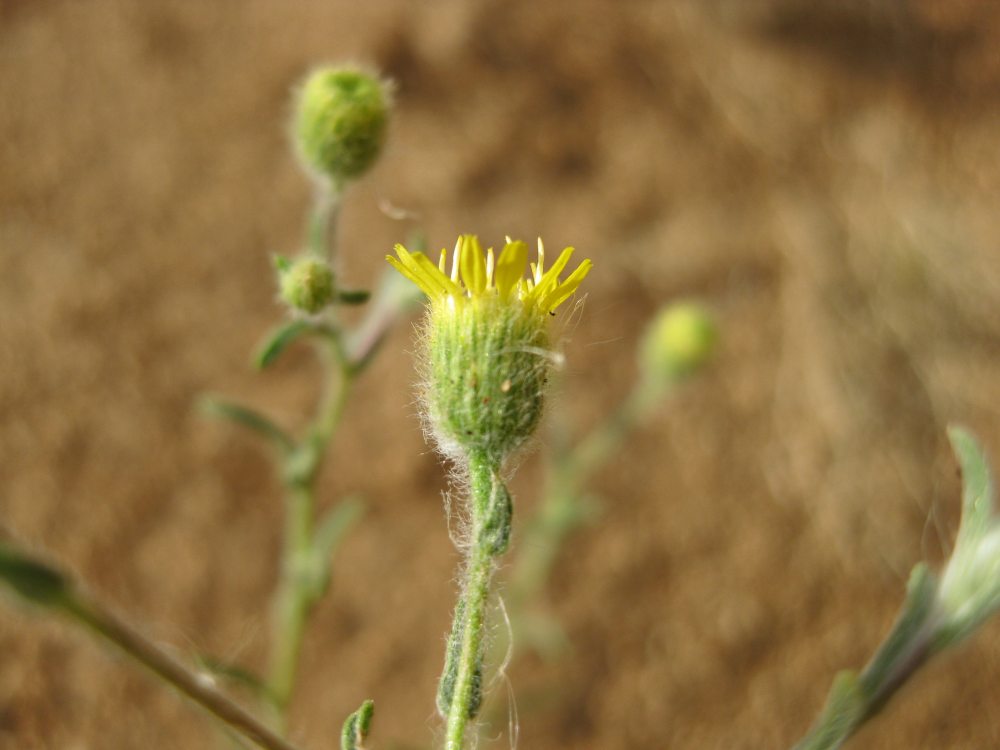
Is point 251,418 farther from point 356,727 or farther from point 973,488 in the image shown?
point 973,488

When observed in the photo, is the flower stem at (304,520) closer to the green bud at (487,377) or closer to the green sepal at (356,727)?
the green bud at (487,377)

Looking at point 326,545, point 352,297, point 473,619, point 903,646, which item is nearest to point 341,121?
point 352,297

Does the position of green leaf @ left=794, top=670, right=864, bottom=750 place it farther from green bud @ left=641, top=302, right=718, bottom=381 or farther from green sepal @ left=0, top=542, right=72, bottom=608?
green bud @ left=641, top=302, right=718, bottom=381

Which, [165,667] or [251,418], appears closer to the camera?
[165,667]

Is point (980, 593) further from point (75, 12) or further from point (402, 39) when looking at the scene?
point (75, 12)

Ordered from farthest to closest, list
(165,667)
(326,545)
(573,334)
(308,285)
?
(573,334) → (326,545) → (308,285) → (165,667)

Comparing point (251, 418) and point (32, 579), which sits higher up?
point (251, 418)

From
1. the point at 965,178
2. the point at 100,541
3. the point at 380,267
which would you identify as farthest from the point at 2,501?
the point at 965,178
